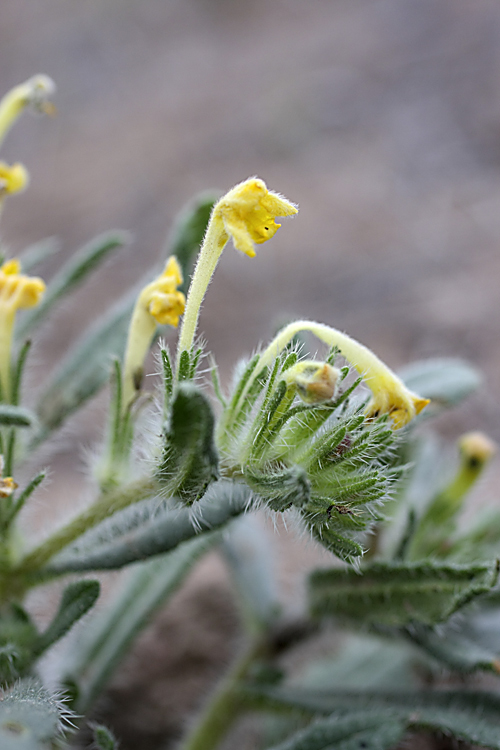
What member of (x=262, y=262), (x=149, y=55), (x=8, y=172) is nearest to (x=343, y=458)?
(x=8, y=172)

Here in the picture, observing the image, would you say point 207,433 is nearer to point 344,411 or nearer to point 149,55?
point 344,411

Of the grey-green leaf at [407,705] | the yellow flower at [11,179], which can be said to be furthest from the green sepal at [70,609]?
the yellow flower at [11,179]

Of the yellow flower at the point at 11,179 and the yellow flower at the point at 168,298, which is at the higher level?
the yellow flower at the point at 11,179

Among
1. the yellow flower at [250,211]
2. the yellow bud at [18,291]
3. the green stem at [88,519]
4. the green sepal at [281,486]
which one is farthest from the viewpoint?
the yellow bud at [18,291]

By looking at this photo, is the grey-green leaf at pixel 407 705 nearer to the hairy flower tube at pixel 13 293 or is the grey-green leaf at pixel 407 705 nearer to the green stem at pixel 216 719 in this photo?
the green stem at pixel 216 719

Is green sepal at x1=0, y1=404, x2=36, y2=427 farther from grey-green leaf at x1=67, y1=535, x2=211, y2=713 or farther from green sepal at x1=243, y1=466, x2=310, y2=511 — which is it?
grey-green leaf at x1=67, y1=535, x2=211, y2=713
